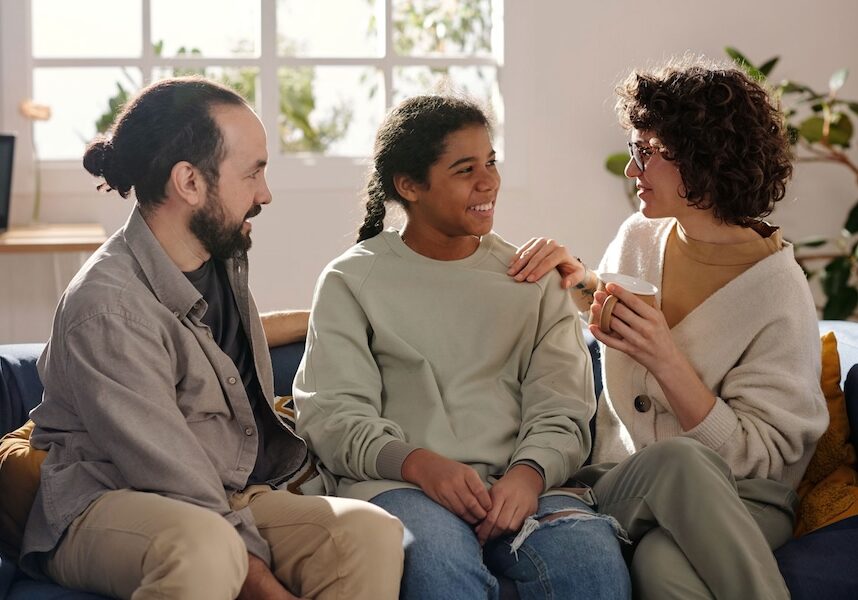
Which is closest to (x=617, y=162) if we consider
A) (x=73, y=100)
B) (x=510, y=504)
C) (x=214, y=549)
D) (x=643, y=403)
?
(x=73, y=100)

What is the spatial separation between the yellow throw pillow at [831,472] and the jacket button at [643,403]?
35 cm

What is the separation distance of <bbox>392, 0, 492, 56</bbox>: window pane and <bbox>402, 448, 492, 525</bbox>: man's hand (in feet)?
10.4

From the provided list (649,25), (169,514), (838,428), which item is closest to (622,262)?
(838,428)

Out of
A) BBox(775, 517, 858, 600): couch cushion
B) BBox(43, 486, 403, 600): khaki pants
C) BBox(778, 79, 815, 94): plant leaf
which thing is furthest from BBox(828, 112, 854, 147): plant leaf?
BBox(43, 486, 403, 600): khaki pants

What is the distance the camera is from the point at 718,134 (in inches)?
91.0

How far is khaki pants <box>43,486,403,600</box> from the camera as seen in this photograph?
5.71ft

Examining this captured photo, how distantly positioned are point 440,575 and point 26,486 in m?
0.71

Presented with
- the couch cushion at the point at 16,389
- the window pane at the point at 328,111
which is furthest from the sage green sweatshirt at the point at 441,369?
the window pane at the point at 328,111

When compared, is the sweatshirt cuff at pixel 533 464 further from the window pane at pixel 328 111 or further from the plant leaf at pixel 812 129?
the window pane at pixel 328 111

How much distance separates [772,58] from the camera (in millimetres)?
4730

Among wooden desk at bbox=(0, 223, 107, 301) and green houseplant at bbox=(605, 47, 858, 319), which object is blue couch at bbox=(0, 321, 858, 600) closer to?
wooden desk at bbox=(0, 223, 107, 301)

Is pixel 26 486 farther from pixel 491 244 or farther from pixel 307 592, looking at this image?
pixel 491 244

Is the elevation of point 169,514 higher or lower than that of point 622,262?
lower

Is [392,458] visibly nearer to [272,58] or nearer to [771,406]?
[771,406]
